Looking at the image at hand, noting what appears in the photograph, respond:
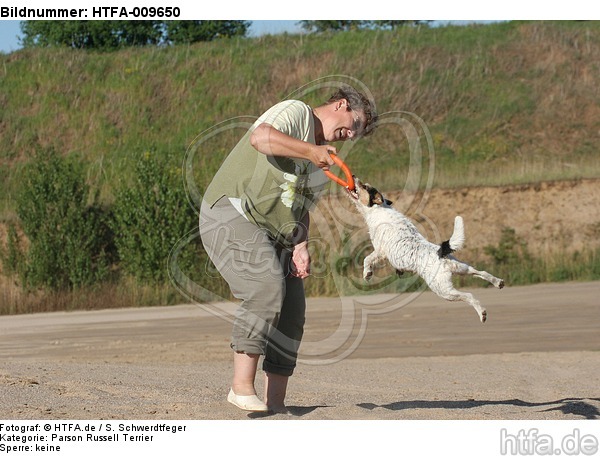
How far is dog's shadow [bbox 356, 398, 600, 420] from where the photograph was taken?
884cm

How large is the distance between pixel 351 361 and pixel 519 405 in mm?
5804

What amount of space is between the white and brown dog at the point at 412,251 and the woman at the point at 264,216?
0.90 metres

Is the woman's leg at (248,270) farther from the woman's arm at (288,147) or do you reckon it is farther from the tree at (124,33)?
the tree at (124,33)

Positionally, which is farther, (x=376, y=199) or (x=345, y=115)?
(x=376, y=199)

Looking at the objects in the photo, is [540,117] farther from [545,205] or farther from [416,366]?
[416,366]

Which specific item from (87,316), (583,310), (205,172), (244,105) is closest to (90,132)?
(244,105)

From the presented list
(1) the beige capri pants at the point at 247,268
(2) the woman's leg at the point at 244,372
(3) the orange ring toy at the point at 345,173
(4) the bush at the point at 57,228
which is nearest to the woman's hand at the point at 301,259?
(1) the beige capri pants at the point at 247,268

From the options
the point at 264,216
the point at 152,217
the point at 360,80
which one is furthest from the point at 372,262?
the point at 360,80

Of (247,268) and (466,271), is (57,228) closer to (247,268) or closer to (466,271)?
(247,268)

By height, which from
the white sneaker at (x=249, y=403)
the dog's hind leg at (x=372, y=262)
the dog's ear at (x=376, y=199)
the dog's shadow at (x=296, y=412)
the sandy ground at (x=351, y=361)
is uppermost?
the dog's ear at (x=376, y=199)

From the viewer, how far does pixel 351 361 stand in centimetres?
1508

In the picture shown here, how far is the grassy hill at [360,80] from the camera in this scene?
120 feet

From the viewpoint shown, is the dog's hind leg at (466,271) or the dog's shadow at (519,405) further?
the dog's shadow at (519,405)

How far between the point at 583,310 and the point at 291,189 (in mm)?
14838
